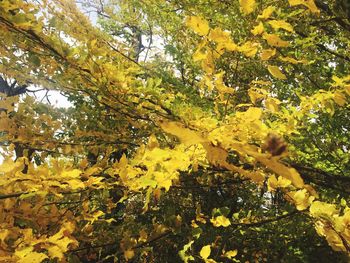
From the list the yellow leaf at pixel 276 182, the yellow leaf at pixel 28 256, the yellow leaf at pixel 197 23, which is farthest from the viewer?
the yellow leaf at pixel 276 182

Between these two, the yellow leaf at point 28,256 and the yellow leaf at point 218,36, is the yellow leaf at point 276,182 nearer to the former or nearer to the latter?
the yellow leaf at point 218,36

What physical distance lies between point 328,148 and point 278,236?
126 centimetres

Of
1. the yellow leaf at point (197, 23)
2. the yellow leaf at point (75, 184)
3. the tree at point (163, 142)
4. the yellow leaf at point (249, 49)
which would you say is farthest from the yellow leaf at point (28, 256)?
the yellow leaf at point (249, 49)

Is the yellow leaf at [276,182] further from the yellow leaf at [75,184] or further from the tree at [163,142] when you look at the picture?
the yellow leaf at [75,184]

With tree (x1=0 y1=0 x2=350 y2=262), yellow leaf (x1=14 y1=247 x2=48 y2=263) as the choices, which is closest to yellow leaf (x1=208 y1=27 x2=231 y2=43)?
tree (x1=0 y1=0 x2=350 y2=262)

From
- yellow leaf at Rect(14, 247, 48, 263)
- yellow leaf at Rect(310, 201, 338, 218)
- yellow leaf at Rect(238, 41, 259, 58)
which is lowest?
yellow leaf at Rect(14, 247, 48, 263)

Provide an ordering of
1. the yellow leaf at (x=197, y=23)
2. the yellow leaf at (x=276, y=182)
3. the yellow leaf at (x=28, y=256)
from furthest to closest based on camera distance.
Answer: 1. the yellow leaf at (x=276, y=182)
2. the yellow leaf at (x=28, y=256)
3. the yellow leaf at (x=197, y=23)

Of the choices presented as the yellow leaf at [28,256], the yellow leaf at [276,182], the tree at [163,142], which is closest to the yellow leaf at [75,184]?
the tree at [163,142]

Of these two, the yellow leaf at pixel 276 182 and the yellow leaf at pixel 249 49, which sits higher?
the yellow leaf at pixel 249 49

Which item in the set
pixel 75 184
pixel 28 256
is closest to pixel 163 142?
pixel 75 184

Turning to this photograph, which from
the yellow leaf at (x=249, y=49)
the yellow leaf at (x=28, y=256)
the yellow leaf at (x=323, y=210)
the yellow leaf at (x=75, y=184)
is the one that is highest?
the yellow leaf at (x=249, y=49)

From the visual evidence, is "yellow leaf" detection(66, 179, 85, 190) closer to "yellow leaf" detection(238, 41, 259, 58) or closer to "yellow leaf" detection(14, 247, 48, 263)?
"yellow leaf" detection(14, 247, 48, 263)

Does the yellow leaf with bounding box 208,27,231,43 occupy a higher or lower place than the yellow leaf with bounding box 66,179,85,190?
higher

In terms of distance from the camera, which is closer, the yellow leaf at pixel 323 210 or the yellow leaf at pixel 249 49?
the yellow leaf at pixel 323 210
